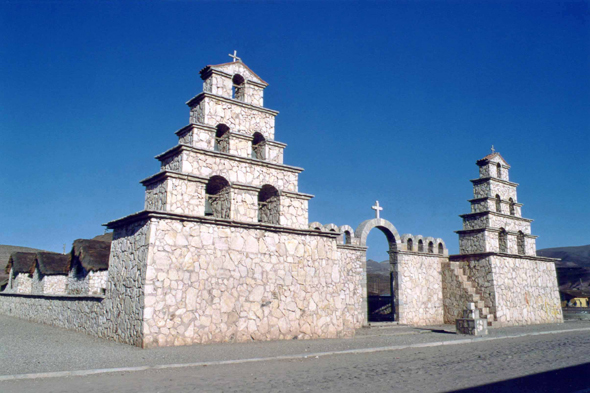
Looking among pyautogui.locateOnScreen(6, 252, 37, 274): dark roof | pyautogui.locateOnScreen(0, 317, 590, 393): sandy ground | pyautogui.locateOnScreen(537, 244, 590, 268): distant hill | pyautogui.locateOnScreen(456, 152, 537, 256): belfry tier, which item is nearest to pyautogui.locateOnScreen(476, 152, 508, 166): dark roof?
pyautogui.locateOnScreen(456, 152, 537, 256): belfry tier

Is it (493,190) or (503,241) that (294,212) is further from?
(503,241)

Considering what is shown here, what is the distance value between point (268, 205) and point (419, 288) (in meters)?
9.89

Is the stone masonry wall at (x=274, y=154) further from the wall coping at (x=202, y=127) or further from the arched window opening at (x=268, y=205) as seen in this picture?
the arched window opening at (x=268, y=205)

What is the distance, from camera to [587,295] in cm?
3491

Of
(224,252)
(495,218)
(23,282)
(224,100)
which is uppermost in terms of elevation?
(224,100)

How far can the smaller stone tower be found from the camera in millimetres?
20328

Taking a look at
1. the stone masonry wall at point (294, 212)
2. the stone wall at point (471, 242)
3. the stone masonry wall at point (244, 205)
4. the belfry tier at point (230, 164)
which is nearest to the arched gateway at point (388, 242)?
the stone wall at point (471, 242)

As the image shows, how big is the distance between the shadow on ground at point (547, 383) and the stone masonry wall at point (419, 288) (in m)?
11.3

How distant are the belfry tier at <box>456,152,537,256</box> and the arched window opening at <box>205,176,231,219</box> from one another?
13713 millimetres

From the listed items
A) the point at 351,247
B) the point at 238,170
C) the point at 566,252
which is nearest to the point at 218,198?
the point at 238,170

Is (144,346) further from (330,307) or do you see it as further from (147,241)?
(330,307)

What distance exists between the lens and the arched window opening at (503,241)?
22078mm

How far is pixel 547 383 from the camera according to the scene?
6996 mm

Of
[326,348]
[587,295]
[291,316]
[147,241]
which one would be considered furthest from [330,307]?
[587,295]
